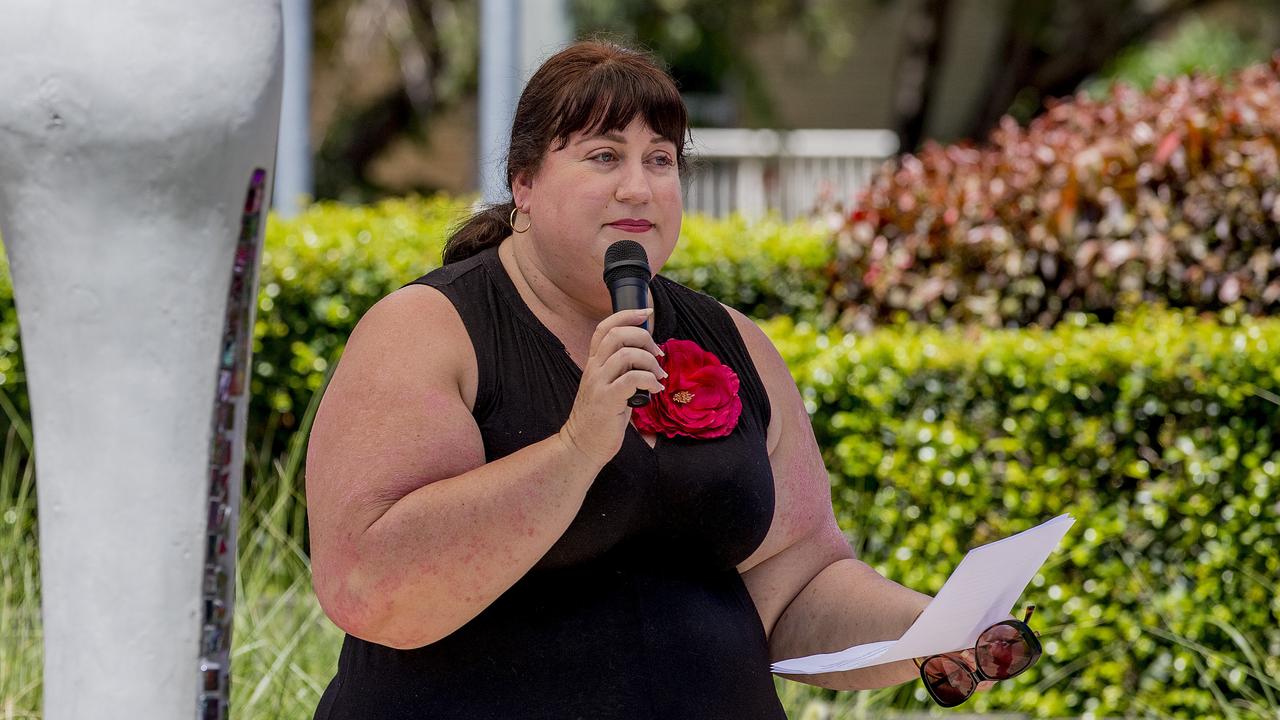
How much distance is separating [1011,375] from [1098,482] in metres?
0.42

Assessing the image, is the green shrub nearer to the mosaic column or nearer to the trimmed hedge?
the trimmed hedge

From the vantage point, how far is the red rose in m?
2.04

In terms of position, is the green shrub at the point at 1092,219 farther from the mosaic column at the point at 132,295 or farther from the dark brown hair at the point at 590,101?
the mosaic column at the point at 132,295

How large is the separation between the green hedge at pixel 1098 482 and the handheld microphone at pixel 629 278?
2.93 meters

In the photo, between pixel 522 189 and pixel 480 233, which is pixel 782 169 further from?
pixel 522 189

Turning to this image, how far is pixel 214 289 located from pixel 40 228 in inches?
6.7

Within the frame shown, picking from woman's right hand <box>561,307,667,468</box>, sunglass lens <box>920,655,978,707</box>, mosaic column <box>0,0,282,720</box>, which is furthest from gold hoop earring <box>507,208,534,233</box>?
sunglass lens <box>920,655,978,707</box>

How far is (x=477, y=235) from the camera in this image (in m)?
2.27

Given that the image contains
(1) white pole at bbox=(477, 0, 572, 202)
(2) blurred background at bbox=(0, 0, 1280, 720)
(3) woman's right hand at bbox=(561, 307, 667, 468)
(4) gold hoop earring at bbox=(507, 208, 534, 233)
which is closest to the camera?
(3) woman's right hand at bbox=(561, 307, 667, 468)

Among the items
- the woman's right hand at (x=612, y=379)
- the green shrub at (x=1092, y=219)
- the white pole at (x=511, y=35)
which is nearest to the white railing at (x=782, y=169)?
the white pole at (x=511, y=35)

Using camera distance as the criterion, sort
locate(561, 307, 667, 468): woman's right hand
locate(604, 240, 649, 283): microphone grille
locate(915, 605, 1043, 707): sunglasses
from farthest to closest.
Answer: locate(915, 605, 1043, 707): sunglasses < locate(604, 240, 649, 283): microphone grille < locate(561, 307, 667, 468): woman's right hand

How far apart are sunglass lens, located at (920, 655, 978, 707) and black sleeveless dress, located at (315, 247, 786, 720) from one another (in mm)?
247

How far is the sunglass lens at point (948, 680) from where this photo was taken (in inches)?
83.0

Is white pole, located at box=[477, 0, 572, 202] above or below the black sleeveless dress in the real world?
below
